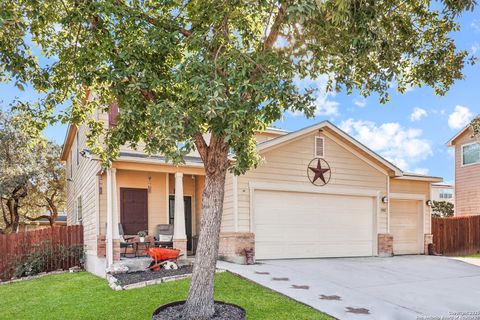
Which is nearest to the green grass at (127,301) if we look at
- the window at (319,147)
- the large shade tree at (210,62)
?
the large shade tree at (210,62)

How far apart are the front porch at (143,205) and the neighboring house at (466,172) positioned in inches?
593

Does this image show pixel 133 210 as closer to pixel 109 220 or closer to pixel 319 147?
pixel 109 220

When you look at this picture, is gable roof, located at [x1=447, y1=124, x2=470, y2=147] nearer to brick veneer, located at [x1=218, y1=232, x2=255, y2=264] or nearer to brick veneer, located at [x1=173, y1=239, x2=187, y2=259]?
brick veneer, located at [x1=218, y1=232, x2=255, y2=264]

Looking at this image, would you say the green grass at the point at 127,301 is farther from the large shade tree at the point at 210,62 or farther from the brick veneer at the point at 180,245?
the brick veneer at the point at 180,245

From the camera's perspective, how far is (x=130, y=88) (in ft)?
19.4

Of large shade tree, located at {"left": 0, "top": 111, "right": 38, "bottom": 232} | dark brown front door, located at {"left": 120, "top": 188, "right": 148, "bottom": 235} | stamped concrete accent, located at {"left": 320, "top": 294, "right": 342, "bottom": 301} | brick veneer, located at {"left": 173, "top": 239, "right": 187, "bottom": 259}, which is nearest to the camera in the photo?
stamped concrete accent, located at {"left": 320, "top": 294, "right": 342, "bottom": 301}

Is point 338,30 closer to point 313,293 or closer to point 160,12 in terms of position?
point 160,12

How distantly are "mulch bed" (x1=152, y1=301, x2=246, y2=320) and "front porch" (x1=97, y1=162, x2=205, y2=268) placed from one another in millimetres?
4625

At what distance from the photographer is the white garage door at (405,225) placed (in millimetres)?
14844

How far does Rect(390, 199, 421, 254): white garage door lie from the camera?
48.7 feet

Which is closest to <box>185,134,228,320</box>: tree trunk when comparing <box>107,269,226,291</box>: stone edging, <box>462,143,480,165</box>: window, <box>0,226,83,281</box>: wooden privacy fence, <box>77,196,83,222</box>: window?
<box>107,269,226,291</box>: stone edging

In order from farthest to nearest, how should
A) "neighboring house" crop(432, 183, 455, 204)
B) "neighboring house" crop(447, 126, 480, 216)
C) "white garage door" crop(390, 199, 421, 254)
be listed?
"neighboring house" crop(432, 183, 455, 204)
"neighboring house" crop(447, 126, 480, 216)
"white garage door" crop(390, 199, 421, 254)

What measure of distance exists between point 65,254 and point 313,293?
9.69 metres

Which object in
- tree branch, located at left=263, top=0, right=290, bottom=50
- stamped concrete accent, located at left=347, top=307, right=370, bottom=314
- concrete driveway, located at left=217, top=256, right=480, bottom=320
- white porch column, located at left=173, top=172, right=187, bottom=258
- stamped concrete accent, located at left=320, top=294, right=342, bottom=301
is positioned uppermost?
tree branch, located at left=263, top=0, right=290, bottom=50
